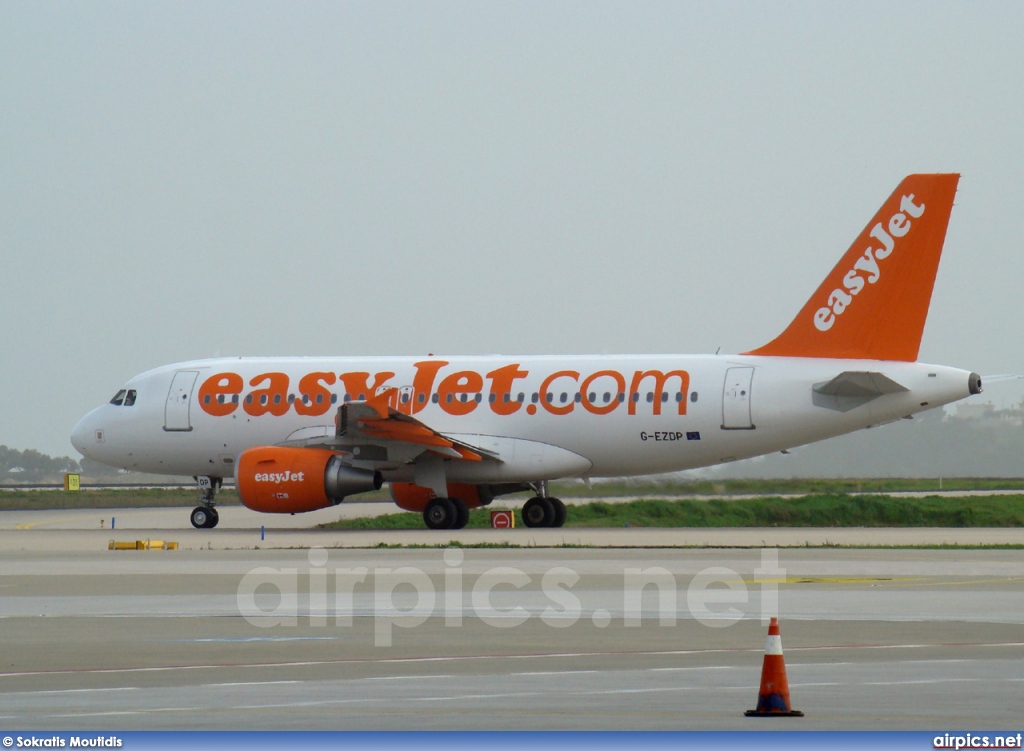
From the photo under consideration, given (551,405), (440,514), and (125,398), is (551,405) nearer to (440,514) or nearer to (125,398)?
(440,514)

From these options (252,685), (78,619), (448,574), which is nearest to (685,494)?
(448,574)

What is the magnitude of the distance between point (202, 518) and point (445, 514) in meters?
7.06

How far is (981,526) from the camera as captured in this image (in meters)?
38.2

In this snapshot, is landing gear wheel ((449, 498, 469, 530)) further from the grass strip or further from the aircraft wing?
the grass strip

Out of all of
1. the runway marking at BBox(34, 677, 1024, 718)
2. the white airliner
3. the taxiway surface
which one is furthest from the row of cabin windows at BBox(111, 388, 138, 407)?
the runway marking at BBox(34, 677, 1024, 718)

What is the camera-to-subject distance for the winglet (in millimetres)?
33656

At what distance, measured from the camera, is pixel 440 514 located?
1401 inches

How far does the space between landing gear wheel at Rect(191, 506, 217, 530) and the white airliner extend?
0.04 meters

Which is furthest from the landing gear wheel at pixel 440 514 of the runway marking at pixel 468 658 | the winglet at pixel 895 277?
the runway marking at pixel 468 658

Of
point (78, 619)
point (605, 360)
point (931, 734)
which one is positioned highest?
point (605, 360)

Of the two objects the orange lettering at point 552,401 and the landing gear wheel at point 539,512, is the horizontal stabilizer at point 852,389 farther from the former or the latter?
the landing gear wheel at point 539,512

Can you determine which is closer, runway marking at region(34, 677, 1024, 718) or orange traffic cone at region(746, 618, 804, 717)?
orange traffic cone at region(746, 618, 804, 717)

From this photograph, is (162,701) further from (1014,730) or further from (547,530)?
(547,530)

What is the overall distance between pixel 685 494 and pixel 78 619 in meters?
27.0
